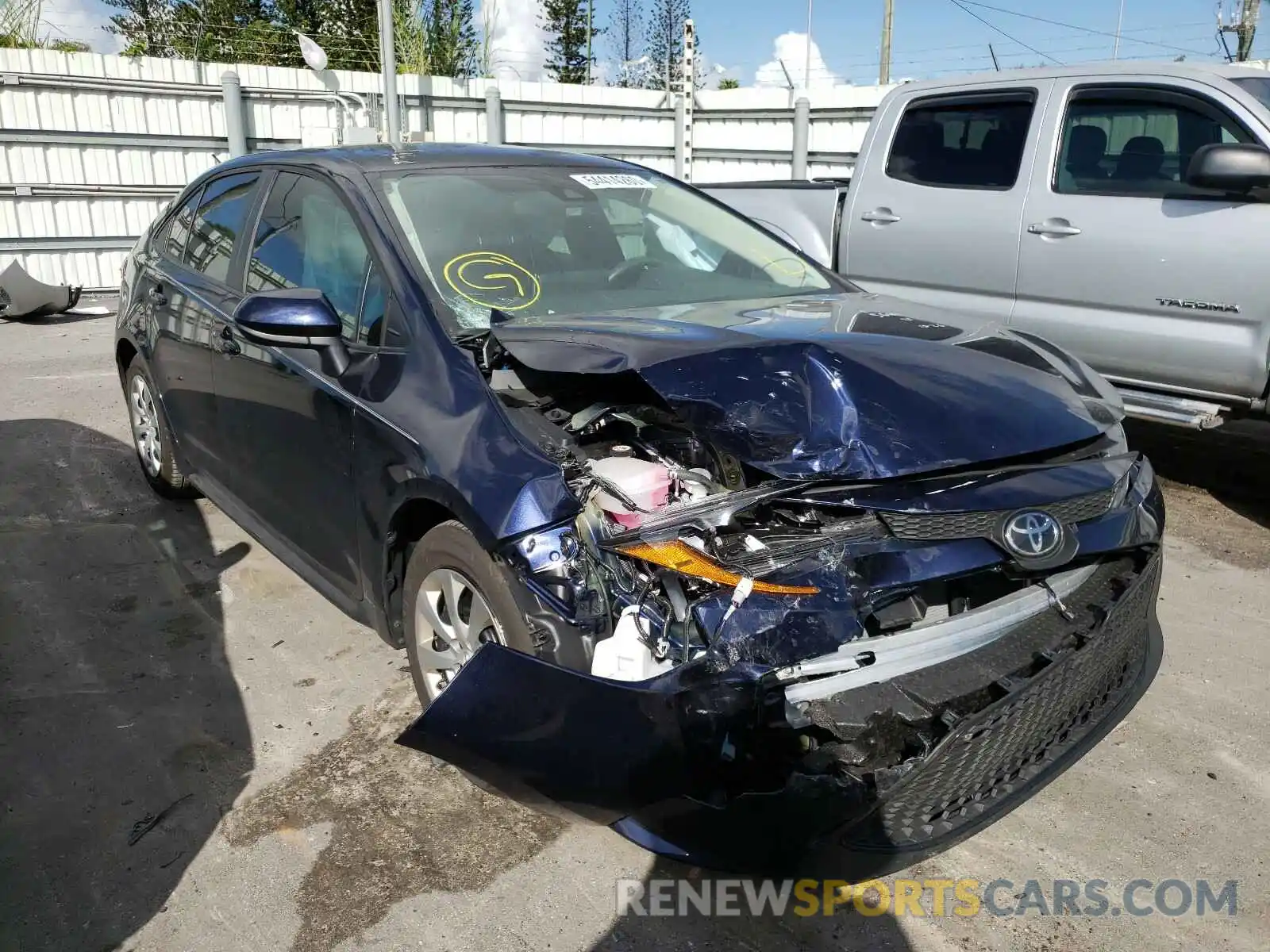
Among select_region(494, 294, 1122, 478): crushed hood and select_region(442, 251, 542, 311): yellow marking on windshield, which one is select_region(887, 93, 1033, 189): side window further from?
select_region(442, 251, 542, 311): yellow marking on windshield

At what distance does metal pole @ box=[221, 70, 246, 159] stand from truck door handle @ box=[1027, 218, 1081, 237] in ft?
30.0

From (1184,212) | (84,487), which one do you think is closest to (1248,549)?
(1184,212)

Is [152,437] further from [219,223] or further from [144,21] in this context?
[144,21]

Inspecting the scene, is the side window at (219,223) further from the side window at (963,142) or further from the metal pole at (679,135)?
the metal pole at (679,135)

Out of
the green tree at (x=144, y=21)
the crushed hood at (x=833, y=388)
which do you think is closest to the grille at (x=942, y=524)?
the crushed hood at (x=833, y=388)

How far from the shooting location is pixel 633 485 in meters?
2.39

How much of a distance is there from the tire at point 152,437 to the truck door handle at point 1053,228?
4.29 m

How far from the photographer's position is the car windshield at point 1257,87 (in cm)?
470

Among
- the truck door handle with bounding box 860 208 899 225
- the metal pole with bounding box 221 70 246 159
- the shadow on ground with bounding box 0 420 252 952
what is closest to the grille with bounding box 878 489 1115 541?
the shadow on ground with bounding box 0 420 252 952

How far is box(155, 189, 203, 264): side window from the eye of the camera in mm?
4504

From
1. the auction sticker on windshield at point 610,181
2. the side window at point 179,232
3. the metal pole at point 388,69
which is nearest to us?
the auction sticker on windshield at point 610,181

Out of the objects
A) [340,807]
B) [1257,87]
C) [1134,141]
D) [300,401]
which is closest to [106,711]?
[340,807]

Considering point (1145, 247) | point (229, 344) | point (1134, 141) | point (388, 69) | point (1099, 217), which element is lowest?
point (229, 344)

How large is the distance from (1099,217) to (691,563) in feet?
12.4
